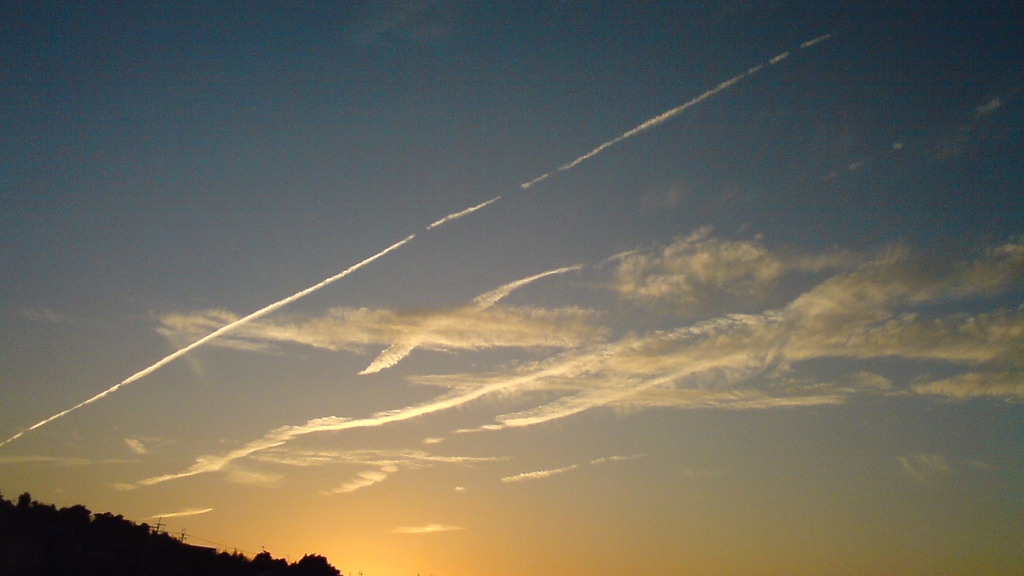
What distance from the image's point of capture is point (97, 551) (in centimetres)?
8681

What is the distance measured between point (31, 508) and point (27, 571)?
104 ft

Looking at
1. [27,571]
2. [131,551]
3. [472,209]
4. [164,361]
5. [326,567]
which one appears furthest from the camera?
[326,567]

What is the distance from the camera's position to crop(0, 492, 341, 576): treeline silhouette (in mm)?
75438

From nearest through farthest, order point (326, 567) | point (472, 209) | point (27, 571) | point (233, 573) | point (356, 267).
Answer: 1. point (472, 209)
2. point (356, 267)
3. point (27, 571)
4. point (233, 573)
5. point (326, 567)

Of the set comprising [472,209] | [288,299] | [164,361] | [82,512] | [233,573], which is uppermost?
[472,209]

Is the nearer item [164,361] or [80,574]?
[164,361]

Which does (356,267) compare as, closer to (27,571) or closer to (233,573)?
(27,571)

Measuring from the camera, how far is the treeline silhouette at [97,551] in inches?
2970

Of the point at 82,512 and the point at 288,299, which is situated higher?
the point at 288,299

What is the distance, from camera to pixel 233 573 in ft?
364

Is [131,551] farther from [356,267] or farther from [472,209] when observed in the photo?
[472,209]

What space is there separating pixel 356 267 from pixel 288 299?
8.59 m

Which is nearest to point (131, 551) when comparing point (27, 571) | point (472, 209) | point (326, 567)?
point (27, 571)

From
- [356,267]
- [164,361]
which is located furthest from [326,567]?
[356,267]
